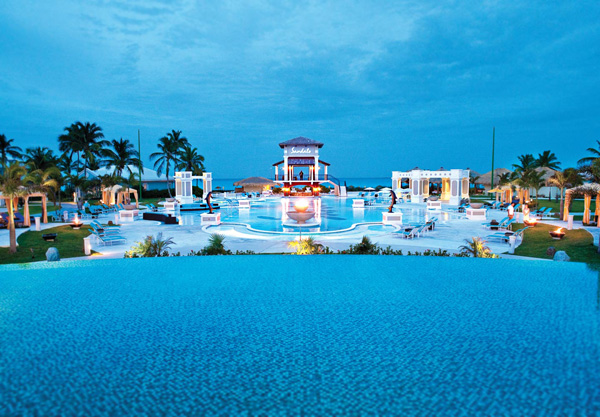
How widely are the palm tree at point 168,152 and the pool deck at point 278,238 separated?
2359 cm

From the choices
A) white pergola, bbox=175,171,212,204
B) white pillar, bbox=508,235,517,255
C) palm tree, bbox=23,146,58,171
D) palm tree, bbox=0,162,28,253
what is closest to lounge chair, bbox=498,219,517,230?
white pillar, bbox=508,235,517,255

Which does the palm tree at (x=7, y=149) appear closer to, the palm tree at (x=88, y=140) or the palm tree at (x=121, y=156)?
the palm tree at (x=88, y=140)

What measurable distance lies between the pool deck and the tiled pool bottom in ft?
11.7

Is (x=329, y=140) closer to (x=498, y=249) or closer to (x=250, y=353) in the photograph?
(x=498, y=249)

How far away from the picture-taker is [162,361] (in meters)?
3.72

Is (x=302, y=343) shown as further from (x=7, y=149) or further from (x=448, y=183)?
(x=7, y=149)

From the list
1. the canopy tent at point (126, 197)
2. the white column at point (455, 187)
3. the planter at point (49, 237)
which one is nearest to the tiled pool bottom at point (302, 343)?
the planter at point (49, 237)

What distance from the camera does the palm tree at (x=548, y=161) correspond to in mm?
39156

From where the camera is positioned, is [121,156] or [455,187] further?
[121,156]

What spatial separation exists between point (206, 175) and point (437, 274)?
2932 cm

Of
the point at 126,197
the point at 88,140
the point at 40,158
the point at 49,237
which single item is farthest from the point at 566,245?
the point at 40,158

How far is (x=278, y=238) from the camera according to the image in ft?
41.1

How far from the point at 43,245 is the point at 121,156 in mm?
24857

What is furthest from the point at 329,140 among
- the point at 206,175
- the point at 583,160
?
the point at 583,160
